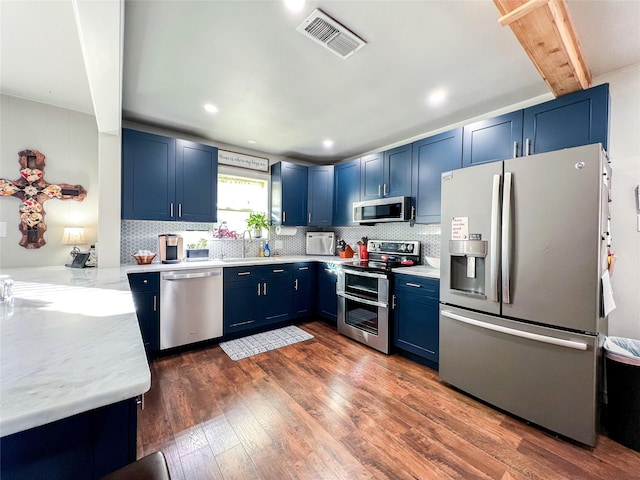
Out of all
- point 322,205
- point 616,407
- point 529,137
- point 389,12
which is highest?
point 389,12

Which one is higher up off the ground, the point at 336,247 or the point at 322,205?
the point at 322,205

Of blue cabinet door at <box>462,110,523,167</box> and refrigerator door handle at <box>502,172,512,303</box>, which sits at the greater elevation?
blue cabinet door at <box>462,110,523,167</box>

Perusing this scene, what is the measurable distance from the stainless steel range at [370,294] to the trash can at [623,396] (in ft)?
5.34

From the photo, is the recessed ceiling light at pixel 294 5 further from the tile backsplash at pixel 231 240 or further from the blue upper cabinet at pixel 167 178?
the tile backsplash at pixel 231 240

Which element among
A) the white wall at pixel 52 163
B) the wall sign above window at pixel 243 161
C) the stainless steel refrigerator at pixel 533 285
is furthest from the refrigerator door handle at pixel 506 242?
the white wall at pixel 52 163

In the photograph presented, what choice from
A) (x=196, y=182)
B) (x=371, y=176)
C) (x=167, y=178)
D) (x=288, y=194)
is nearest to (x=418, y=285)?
(x=371, y=176)

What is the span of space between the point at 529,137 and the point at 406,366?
234cm

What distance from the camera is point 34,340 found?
850 mm

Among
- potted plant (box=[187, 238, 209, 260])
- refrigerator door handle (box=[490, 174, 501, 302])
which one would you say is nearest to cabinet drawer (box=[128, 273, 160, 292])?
potted plant (box=[187, 238, 209, 260])

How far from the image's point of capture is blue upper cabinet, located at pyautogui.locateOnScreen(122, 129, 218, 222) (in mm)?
2898

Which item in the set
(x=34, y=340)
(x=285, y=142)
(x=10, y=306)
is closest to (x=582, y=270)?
(x=34, y=340)

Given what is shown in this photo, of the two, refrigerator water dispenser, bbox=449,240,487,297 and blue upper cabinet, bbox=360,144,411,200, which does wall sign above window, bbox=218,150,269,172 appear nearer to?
blue upper cabinet, bbox=360,144,411,200

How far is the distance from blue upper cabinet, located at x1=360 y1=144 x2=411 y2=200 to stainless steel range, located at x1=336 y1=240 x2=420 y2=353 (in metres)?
0.68

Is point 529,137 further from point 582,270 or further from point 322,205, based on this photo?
point 322,205
